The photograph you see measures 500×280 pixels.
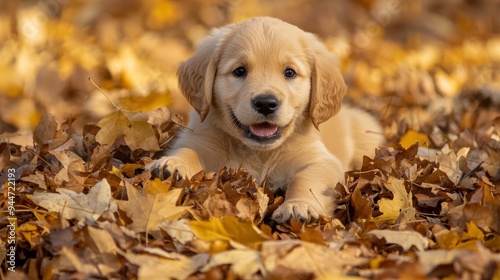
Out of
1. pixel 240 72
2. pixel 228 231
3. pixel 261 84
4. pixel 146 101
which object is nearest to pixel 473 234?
pixel 228 231

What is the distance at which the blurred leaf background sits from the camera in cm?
572

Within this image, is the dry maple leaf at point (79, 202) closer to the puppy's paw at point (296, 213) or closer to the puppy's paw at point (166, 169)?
the puppy's paw at point (166, 169)

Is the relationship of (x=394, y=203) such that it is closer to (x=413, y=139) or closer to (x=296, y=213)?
(x=296, y=213)

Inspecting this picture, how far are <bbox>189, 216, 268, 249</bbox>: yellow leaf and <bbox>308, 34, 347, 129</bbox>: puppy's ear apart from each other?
1.14 metres

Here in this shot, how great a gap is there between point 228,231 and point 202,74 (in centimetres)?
123

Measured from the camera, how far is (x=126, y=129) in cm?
349

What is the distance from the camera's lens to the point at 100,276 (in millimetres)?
2354

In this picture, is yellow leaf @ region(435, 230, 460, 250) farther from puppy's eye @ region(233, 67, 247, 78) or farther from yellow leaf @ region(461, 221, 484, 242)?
puppy's eye @ region(233, 67, 247, 78)

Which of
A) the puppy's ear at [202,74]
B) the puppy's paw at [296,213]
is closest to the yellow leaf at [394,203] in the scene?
the puppy's paw at [296,213]

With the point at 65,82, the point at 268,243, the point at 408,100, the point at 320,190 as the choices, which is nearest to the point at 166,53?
the point at 65,82

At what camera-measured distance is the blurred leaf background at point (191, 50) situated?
A: 572 centimetres

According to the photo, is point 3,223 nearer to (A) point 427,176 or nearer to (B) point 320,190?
(B) point 320,190

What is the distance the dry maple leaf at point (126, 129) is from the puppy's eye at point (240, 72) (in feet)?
1.48

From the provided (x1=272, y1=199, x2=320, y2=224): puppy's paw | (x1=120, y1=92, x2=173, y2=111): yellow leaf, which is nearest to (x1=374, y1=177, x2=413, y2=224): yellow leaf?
(x1=272, y1=199, x2=320, y2=224): puppy's paw
